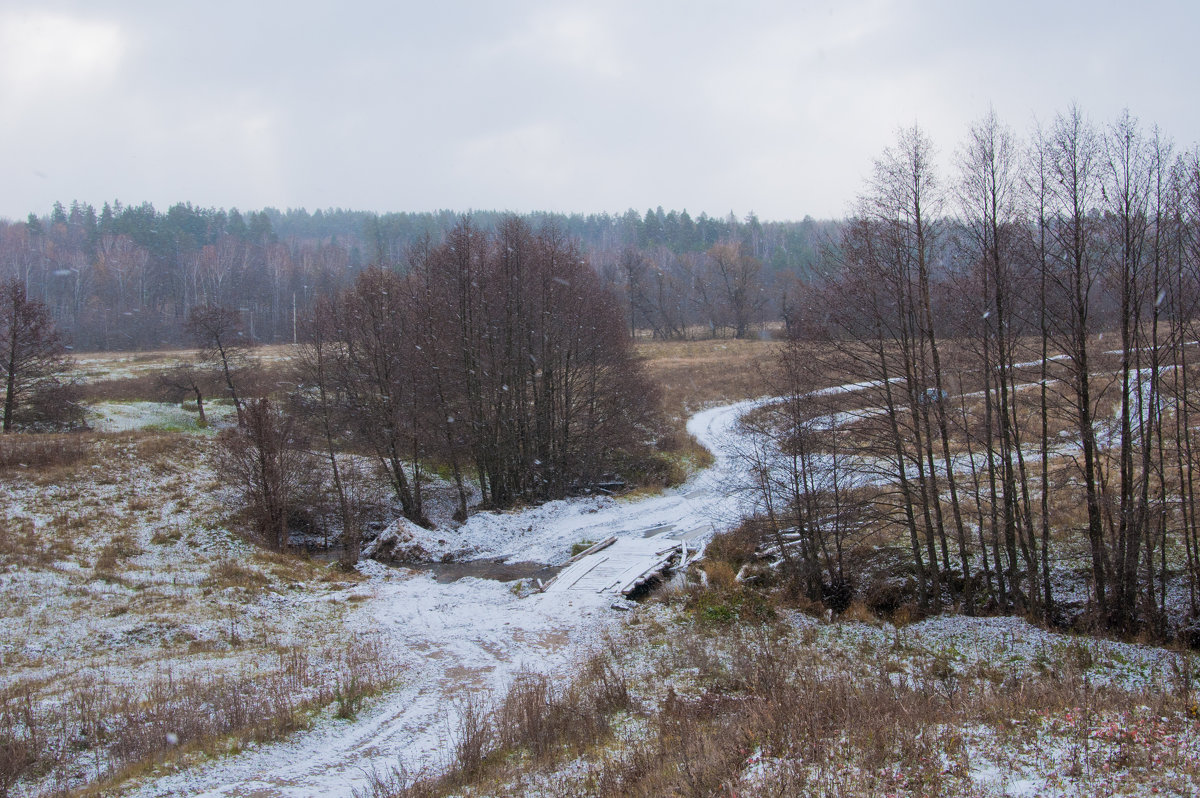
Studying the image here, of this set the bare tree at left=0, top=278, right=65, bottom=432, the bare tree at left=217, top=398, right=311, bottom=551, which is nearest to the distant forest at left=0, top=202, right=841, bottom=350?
the bare tree at left=0, top=278, right=65, bottom=432

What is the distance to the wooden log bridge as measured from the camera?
17.8 m

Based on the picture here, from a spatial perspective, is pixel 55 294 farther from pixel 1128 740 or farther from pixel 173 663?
pixel 1128 740

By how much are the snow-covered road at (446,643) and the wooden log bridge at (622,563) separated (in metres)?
0.79

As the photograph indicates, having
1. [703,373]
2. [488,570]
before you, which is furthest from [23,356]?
[703,373]

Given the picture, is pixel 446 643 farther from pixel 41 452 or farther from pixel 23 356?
pixel 23 356

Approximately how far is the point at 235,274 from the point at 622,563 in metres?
95.6

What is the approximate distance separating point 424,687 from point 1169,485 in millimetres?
15638

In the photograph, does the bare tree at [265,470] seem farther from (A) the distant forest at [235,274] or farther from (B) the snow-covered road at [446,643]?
(A) the distant forest at [235,274]

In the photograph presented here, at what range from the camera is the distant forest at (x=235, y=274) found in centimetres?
7950

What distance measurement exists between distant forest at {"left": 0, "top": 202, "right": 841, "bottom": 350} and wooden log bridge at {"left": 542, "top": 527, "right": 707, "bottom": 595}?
4690cm

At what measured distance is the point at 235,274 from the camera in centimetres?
9606

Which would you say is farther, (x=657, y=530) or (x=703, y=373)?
(x=703, y=373)

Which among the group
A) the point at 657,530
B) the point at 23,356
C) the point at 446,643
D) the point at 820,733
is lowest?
the point at 657,530

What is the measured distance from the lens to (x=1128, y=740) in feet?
20.3
